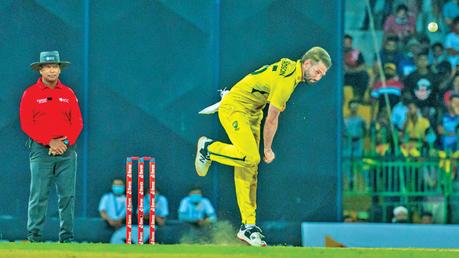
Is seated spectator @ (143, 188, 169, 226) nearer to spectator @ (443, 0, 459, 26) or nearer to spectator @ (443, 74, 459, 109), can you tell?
spectator @ (443, 74, 459, 109)

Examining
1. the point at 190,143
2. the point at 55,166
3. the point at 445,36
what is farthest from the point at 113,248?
the point at 445,36

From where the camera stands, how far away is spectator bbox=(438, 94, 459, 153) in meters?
16.9

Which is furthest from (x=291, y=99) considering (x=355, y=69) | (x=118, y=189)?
(x=118, y=189)

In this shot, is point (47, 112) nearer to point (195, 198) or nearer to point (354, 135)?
point (195, 198)

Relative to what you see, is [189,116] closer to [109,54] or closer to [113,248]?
[109,54]

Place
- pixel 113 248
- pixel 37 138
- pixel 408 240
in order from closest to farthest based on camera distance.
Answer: pixel 113 248
pixel 37 138
pixel 408 240

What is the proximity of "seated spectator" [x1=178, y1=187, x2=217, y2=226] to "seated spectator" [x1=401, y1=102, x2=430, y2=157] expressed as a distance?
2566 millimetres

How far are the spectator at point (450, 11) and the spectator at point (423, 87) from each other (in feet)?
1.73

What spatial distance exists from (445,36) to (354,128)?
64.3 inches

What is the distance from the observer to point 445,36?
16.9 metres

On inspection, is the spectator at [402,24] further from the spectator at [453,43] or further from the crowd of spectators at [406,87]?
the spectator at [453,43]

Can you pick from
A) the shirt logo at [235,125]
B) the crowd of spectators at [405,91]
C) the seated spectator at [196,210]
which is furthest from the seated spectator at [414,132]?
the shirt logo at [235,125]

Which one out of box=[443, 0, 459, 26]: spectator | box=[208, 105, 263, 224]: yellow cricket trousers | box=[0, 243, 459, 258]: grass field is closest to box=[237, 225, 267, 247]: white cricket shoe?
box=[208, 105, 263, 224]: yellow cricket trousers

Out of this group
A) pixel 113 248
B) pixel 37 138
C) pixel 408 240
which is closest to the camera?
pixel 113 248
